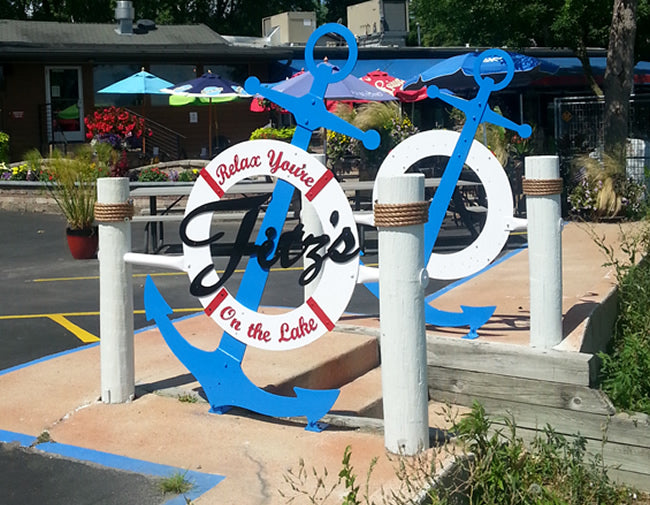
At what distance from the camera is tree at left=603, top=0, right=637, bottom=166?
15117 mm

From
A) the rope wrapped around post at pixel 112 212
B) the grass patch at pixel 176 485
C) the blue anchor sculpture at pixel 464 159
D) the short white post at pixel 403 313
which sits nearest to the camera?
the grass patch at pixel 176 485

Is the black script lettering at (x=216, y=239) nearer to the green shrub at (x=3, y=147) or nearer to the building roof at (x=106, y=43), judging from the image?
the green shrub at (x=3, y=147)

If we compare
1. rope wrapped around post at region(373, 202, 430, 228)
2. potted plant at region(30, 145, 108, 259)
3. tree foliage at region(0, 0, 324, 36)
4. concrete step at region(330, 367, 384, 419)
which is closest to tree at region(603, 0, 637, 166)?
potted plant at region(30, 145, 108, 259)

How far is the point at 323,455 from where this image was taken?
436 centimetres

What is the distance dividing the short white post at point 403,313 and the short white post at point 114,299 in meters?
1.74

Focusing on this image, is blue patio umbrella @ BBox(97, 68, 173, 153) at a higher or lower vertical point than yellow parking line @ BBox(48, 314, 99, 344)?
higher

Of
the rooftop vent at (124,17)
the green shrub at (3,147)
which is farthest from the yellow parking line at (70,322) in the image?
the rooftop vent at (124,17)

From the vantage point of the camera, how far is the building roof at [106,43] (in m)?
23.4

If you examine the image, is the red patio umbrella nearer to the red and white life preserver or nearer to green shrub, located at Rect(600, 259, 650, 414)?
green shrub, located at Rect(600, 259, 650, 414)

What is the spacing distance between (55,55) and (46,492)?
70.4 feet

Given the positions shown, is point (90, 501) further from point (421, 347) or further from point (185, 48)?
point (185, 48)

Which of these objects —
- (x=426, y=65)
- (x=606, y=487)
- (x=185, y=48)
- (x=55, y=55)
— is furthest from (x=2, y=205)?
(x=606, y=487)

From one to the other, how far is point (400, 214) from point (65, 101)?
2275 centimetres

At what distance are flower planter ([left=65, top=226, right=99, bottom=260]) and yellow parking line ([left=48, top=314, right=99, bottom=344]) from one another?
370 centimetres
